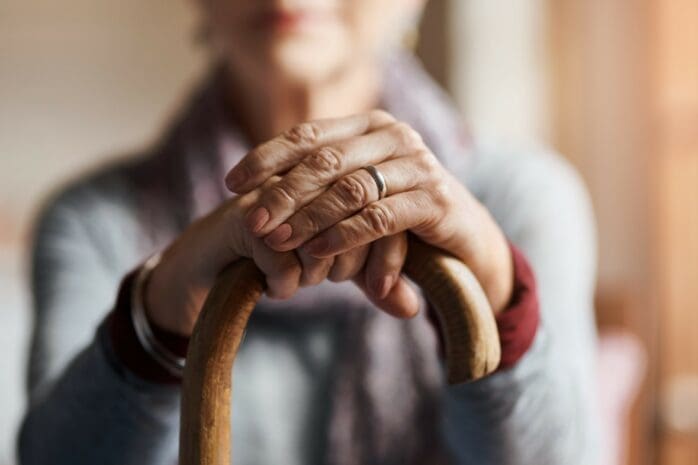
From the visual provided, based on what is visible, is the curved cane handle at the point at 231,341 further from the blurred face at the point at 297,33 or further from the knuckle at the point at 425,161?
the blurred face at the point at 297,33

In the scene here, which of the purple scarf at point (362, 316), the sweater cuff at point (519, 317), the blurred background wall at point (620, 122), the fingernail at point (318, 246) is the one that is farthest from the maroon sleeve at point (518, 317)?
the blurred background wall at point (620, 122)

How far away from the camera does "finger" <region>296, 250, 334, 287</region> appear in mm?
367

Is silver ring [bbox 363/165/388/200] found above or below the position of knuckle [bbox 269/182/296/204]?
below

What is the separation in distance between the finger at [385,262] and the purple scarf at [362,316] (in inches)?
11.6

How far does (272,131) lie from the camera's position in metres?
0.74

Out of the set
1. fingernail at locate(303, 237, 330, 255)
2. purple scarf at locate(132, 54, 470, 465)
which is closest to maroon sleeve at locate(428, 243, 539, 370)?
fingernail at locate(303, 237, 330, 255)

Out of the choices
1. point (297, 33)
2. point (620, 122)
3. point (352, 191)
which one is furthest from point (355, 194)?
point (620, 122)

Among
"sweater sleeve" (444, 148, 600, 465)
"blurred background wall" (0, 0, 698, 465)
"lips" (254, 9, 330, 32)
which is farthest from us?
"blurred background wall" (0, 0, 698, 465)

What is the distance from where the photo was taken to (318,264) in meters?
0.37

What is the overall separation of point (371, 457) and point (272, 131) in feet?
0.89

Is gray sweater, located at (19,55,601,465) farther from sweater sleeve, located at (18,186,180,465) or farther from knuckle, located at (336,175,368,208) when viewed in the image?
knuckle, located at (336,175,368,208)

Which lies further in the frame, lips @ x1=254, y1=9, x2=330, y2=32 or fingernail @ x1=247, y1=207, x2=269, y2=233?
lips @ x1=254, y1=9, x2=330, y2=32

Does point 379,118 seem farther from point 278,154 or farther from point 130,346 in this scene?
point 130,346

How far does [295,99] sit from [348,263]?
0.36 meters
